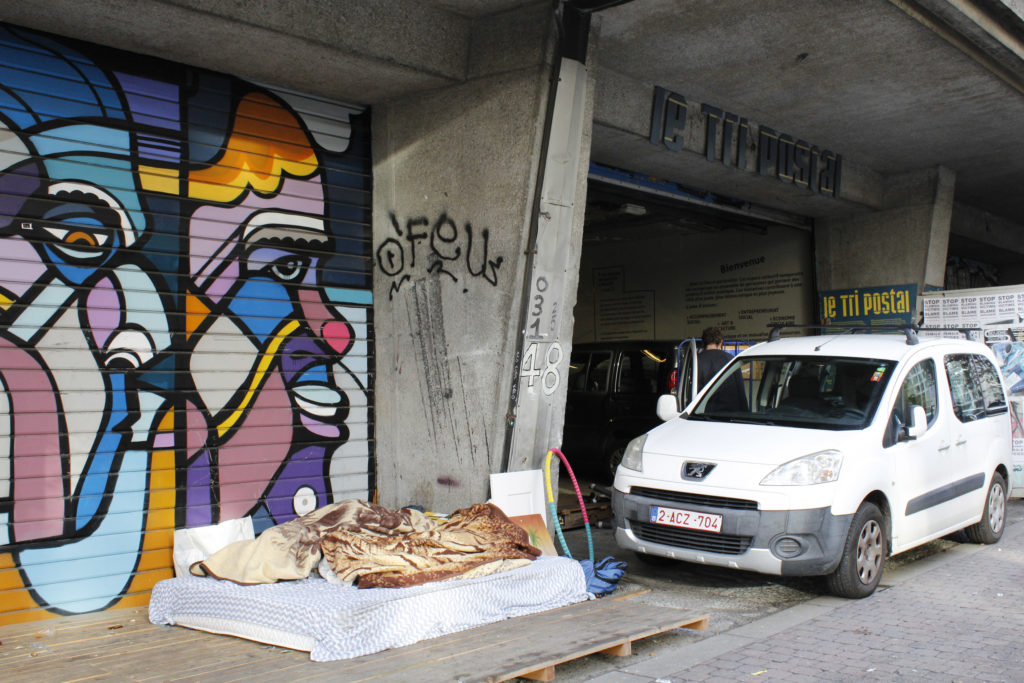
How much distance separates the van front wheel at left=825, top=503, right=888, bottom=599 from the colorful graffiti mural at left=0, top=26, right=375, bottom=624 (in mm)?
3954

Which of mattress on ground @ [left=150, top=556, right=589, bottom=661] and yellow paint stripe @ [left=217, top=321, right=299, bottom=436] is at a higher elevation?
yellow paint stripe @ [left=217, top=321, right=299, bottom=436]

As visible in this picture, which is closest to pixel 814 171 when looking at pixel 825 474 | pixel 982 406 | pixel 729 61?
pixel 729 61

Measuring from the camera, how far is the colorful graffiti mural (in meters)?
5.92

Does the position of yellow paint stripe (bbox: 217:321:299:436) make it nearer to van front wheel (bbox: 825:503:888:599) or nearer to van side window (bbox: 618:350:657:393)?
van front wheel (bbox: 825:503:888:599)

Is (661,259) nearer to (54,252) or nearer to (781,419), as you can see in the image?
(781,419)

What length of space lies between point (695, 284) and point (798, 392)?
904 centimetres

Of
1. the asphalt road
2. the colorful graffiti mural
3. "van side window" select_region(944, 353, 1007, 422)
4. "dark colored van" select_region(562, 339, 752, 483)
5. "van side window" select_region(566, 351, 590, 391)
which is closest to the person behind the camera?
the asphalt road

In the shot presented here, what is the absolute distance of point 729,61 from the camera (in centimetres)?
866

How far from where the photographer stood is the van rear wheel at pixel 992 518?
26.8 feet

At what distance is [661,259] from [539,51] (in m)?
9.98

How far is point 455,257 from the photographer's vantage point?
749 cm

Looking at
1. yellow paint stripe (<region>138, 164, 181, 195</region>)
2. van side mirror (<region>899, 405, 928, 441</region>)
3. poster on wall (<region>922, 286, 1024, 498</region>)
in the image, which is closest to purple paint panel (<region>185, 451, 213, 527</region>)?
yellow paint stripe (<region>138, 164, 181, 195</region>)

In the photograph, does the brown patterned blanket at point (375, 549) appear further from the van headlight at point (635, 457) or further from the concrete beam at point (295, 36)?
the concrete beam at point (295, 36)

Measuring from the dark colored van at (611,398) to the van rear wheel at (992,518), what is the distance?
374 centimetres
